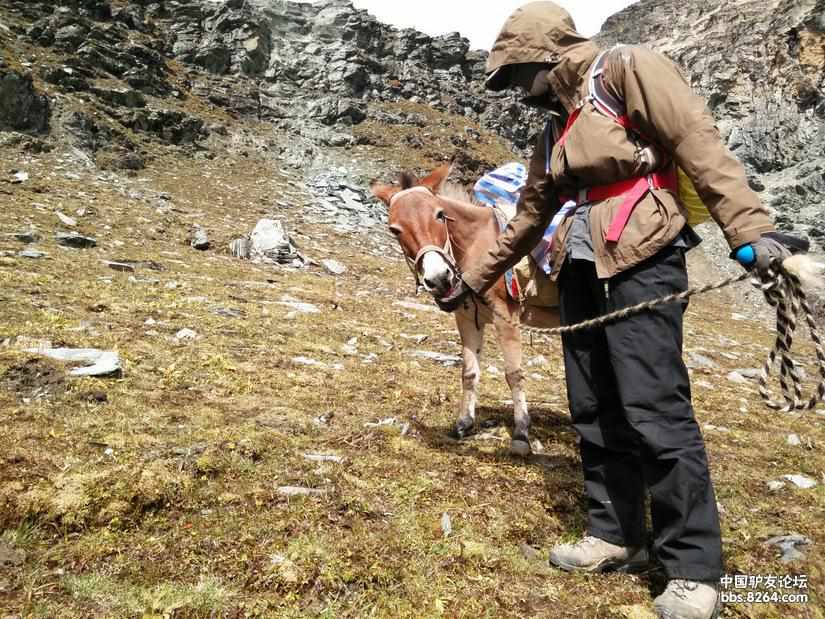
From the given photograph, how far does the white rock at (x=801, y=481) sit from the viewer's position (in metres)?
4.57

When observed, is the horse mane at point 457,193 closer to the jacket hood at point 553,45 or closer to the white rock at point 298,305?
the jacket hood at point 553,45

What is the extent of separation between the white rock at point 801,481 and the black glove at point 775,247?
3304mm

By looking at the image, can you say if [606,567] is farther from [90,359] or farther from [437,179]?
[90,359]

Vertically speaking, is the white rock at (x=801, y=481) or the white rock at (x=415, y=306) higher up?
the white rock at (x=801, y=481)

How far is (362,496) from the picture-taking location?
11.2 ft

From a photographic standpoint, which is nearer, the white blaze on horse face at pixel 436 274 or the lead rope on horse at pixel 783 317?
the lead rope on horse at pixel 783 317

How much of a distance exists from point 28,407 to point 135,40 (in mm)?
50810

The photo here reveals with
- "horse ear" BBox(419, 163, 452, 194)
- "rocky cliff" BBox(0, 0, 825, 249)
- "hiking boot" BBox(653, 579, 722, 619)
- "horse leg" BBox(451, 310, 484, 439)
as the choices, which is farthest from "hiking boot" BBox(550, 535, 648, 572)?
"rocky cliff" BBox(0, 0, 825, 249)

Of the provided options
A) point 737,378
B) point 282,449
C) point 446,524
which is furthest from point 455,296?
point 737,378

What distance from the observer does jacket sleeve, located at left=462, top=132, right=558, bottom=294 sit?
354 centimetres

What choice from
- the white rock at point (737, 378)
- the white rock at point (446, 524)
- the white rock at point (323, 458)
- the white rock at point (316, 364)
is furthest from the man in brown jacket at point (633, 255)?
the white rock at point (737, 378)

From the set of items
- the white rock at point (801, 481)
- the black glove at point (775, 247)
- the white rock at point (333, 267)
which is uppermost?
the black glove at point (775, 247)

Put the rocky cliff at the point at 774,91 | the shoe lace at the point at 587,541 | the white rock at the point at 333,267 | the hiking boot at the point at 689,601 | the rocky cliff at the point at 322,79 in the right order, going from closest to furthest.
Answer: the hiking boot at the point at 689,601, the shoe lace at the point at 587,541, the white rock at the point at 333,267, the rocky cliff at the point at 322,79, the rocky cliff at the point at 774,91

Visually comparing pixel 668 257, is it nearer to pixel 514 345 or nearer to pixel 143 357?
pixel 514 345
